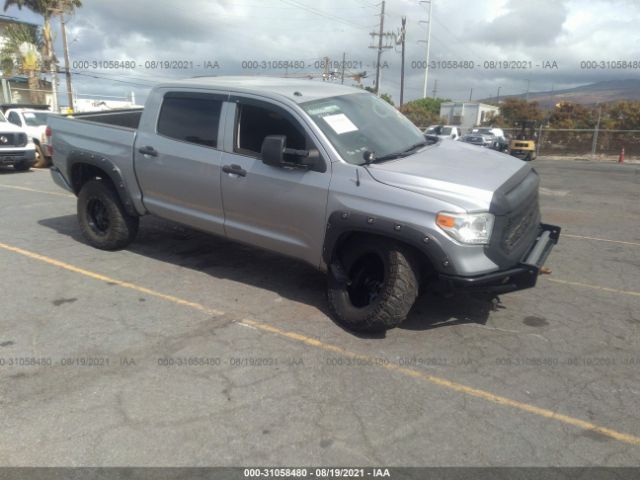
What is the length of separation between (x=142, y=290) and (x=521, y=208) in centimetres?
362

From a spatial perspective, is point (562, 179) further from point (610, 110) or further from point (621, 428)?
point (610, 110)

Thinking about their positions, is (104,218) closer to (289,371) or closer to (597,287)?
(289,371)

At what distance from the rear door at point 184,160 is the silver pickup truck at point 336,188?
0.05 ft

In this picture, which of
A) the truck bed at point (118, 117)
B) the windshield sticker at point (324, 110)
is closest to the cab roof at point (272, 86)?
the windshield sticker at point (324, 110)

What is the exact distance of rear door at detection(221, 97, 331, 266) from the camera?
14.1 feet

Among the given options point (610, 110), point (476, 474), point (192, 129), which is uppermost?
point (610, 110)

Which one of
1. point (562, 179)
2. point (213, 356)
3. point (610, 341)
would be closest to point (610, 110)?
point (562, 179)

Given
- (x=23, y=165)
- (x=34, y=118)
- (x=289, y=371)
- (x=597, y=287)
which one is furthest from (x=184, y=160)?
(x=34, y=118)

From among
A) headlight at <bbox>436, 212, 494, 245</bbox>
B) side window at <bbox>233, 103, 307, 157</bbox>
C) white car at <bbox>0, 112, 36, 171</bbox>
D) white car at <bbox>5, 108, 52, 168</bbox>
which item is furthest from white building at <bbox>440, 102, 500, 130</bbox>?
headlight at <bbox>436, 212, 494, 245</bbox>

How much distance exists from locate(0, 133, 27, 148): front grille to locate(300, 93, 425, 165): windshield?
11.6 metres

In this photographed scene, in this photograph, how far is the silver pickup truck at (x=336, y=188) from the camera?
3736 millimetres

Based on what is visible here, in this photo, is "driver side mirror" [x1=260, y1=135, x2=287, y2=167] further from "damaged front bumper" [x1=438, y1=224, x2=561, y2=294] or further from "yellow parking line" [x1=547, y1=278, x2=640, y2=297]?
"yellow parking line" [x1=547, y1=278, x2=640, y2=297]

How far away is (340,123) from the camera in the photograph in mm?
4484

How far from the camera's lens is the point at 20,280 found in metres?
5.20
